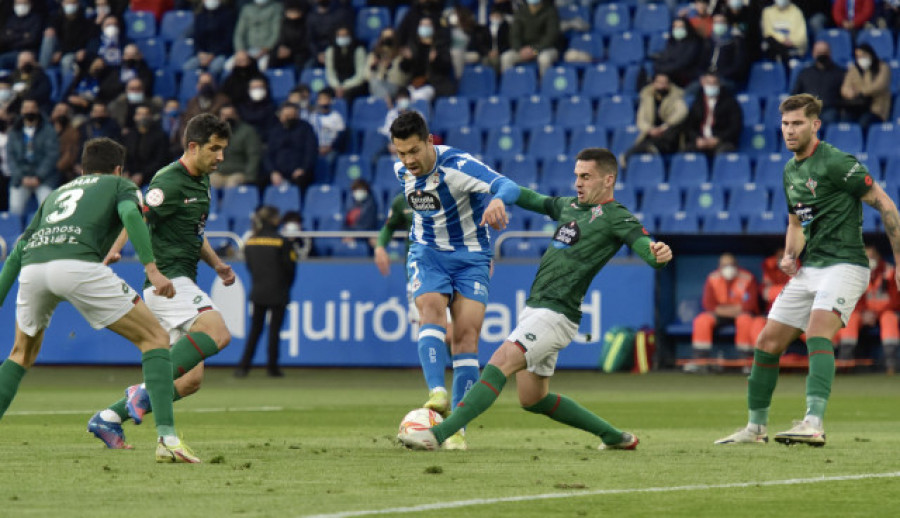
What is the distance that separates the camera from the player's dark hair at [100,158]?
8.46 metres

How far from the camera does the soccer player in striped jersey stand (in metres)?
9.77

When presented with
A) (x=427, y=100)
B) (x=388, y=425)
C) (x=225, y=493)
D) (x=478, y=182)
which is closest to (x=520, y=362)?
(x=478, y=182)

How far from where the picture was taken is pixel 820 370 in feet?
31.5

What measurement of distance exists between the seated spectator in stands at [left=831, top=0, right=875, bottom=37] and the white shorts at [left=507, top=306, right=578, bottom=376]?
15.8 metres

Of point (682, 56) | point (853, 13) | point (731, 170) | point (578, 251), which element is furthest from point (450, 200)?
point (853, 13)

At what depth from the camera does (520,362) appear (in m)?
8.84

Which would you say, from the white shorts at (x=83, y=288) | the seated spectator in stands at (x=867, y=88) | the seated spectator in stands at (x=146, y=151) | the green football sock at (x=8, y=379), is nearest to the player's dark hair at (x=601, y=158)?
the white shorts at (x=83, y=288)

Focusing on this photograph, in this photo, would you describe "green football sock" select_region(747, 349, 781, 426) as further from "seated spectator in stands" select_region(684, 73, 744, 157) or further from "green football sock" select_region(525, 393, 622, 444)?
"seated spectator in stands" select_region(684, 73, 744, 157)

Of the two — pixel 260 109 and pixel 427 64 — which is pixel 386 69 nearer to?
pixel 427 64

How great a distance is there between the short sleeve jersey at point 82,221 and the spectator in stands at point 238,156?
610 inches

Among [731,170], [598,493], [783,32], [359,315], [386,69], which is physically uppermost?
[783,32]

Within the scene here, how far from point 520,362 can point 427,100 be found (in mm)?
15646

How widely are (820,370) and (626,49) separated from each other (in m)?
15.4

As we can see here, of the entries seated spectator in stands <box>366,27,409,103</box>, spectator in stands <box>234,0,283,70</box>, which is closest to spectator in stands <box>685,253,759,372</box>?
seated spectator in stands <box>366,27,409,103</box>
